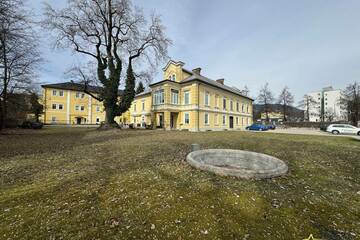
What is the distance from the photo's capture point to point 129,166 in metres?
6.83

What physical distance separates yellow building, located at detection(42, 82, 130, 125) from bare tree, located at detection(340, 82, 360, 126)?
58.2m

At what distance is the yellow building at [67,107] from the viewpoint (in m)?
47.9

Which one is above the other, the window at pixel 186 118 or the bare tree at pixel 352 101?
the bare tree at pixel 352 101

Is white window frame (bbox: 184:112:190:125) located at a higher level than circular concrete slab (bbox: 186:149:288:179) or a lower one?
higher

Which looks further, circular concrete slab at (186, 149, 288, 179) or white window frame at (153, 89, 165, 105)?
white window frame at (153, 89, 165, 105)

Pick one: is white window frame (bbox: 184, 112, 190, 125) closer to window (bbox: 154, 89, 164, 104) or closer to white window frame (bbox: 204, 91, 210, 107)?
white window frame (bbox: 204, 91, 210, 107)

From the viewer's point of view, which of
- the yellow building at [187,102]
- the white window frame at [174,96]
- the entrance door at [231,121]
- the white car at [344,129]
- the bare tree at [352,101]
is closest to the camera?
the white car at [344,129]

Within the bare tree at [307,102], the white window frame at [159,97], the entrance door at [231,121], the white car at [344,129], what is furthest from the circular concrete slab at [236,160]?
the bare tree at [307,102]

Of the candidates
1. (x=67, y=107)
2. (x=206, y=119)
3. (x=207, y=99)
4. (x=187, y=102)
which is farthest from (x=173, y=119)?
(x=67, y=107)

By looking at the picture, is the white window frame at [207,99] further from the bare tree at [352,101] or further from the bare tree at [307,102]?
the bare tree at [307,102]

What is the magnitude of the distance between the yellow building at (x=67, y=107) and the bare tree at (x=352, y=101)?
191ft

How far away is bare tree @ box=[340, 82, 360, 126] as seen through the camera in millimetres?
41603

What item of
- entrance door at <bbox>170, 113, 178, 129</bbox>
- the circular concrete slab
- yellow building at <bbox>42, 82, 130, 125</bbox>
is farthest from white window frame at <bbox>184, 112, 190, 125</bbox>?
yellow building at <bbox>42, 82, 130, 125</bbox>

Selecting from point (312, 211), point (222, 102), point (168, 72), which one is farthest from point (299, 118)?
point (312, 211)
